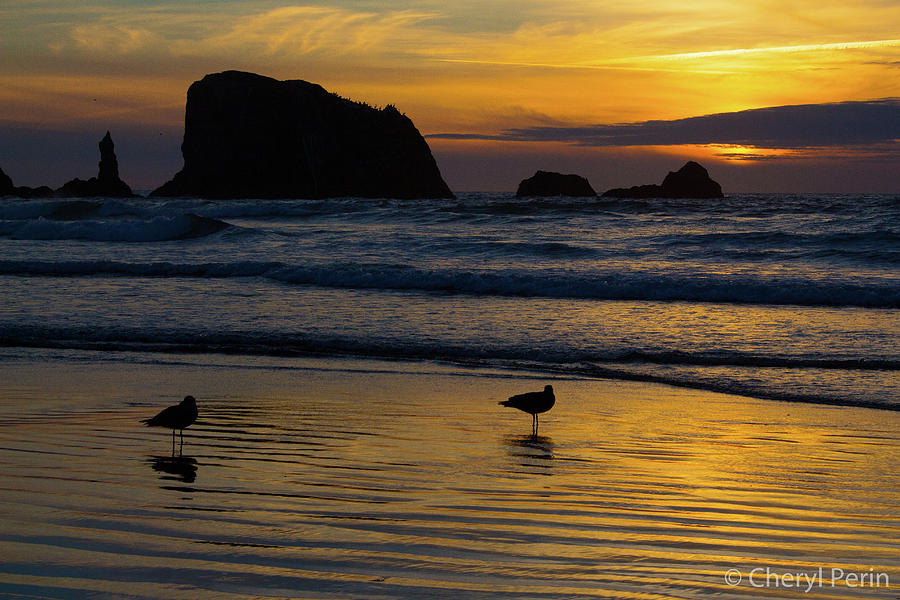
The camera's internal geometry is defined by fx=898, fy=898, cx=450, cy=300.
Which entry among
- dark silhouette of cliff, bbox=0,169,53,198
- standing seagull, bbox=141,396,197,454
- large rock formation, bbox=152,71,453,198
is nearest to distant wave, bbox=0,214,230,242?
standing seagull, bbox=141,396,197,454

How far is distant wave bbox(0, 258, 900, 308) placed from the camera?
17.8m

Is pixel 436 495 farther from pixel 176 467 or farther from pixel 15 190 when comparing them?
pixel 15 190

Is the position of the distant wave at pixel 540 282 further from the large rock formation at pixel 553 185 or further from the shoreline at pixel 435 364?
the large rock formation at pixel 553 185

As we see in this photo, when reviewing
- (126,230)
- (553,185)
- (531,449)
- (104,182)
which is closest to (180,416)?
(531,449)

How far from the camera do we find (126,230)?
3547cm

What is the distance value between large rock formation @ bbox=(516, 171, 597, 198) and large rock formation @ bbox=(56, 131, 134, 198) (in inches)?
1909

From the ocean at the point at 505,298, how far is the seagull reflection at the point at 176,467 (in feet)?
17.2

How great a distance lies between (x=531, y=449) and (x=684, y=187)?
84.8 m

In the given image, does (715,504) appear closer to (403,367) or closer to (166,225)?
(403,367)

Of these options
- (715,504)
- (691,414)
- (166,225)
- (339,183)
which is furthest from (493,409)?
(339,183)

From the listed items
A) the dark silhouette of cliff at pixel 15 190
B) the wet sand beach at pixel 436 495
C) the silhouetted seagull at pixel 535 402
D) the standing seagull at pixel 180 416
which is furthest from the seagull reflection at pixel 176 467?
the dark silhouette of cliff at pixel 15 190

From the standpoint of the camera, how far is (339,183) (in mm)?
103375

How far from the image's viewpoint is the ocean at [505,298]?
37.7ft

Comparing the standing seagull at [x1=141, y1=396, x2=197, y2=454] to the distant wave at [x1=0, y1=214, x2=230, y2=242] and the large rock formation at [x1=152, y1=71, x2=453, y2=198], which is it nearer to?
the distant wave at [x1=0, y1=214, x2=230, y2=242]
